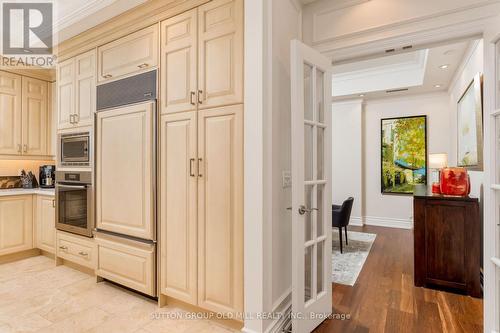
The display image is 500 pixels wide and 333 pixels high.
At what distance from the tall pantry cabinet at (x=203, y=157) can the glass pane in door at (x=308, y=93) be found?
0.52m

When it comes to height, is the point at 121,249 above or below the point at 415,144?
below

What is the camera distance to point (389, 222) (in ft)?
18.4

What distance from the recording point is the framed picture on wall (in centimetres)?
286

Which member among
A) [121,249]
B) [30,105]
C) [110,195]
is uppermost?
[30,105]

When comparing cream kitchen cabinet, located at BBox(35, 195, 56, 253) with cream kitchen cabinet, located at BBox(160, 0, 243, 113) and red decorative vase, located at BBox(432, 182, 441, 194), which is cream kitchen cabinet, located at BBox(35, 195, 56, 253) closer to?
cream kitchen cabinet, located at BBox(160, 0, 243, 113)

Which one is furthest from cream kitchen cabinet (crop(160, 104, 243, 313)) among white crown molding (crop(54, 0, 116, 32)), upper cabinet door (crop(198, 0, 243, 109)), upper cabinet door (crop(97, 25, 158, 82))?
white crown molding (crop(54, 0, 116, 32))

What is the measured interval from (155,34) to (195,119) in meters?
0.91

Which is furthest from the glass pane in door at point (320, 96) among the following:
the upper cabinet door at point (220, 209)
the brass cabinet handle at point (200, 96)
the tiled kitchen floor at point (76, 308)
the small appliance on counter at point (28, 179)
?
the small appliance on counter at point (28, 179)

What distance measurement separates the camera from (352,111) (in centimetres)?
576

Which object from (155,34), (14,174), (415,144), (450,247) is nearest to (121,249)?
(155,34)

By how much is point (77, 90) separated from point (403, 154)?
5.49m

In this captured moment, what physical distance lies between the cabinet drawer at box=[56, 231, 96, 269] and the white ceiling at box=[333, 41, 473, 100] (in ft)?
13.2

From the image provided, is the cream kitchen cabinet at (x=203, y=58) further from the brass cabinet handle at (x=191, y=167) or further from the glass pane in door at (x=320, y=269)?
the glass pane in door at (x=320, y=269)

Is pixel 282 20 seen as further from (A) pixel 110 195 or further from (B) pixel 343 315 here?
(B) pixel 343 315
